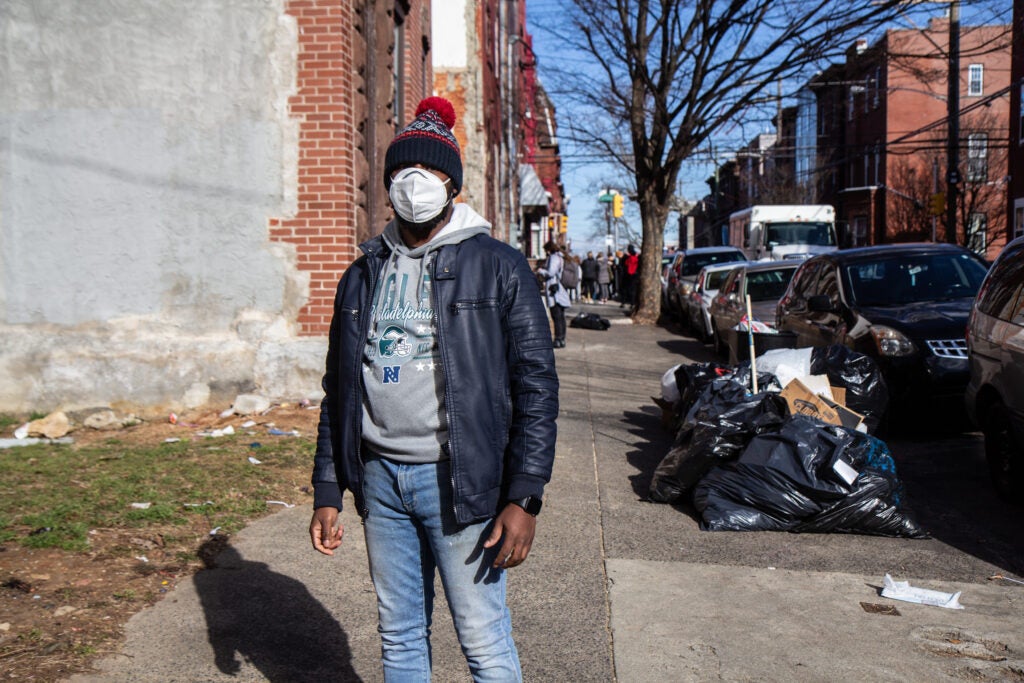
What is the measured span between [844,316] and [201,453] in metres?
6.04

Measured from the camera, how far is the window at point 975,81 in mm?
42281

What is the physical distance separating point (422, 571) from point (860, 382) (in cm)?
551

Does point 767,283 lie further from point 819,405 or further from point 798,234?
point 798,234

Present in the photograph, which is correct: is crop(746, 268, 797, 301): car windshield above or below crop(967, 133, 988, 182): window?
below

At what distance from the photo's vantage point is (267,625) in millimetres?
4273

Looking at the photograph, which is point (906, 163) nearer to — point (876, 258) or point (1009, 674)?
point (876, 258)

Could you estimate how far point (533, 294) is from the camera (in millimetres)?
2736

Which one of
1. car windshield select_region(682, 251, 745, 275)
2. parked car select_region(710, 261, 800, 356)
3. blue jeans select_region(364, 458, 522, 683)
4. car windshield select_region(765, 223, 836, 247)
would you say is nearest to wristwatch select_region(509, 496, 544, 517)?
blue jeans select_region(364, 458, 522, 683)

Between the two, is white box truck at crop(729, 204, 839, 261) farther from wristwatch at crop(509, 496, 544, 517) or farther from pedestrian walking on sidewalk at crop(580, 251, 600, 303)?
wristwatch at crop(509, 496, 544, 517)

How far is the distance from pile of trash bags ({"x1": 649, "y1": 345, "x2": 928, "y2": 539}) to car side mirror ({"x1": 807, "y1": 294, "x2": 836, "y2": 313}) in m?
3.41

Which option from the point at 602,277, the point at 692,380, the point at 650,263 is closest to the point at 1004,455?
the point at 692,380

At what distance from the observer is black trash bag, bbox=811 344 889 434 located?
748 centimetres

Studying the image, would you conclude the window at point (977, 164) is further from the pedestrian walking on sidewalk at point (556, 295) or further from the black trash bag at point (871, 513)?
the black trash bag at point (871, 513)

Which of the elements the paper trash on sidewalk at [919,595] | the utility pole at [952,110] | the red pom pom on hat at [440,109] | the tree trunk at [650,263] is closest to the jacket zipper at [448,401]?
the red pom pom on hat at [440,109]
